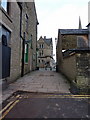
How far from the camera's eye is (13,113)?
3.41 metres

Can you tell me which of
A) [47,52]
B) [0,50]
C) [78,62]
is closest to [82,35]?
[78,62]

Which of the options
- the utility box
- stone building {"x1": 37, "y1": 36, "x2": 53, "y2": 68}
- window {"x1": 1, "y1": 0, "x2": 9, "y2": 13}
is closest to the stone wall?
the utility box

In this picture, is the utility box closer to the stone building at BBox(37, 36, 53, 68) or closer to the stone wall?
the stone wall

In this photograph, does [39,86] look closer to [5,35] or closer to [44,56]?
[5,35]

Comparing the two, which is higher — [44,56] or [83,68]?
[44,56]

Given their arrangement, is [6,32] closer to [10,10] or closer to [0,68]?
[10,10]

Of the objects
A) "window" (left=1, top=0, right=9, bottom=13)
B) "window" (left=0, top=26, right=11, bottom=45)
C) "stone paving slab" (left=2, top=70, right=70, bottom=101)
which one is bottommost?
"stone paving slab" (left=2, top=70, right=70, bottom=101)

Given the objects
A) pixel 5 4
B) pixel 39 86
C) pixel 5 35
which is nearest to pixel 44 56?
pixel 5 4

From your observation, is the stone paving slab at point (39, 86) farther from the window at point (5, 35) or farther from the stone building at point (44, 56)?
the stone building at point (44, 56)

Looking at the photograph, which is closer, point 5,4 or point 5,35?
point 5,35

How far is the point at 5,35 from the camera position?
6.89 metres

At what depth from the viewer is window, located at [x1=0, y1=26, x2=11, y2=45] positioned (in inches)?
253

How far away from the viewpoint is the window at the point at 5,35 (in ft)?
21.1

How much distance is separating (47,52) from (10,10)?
38.4 metres
